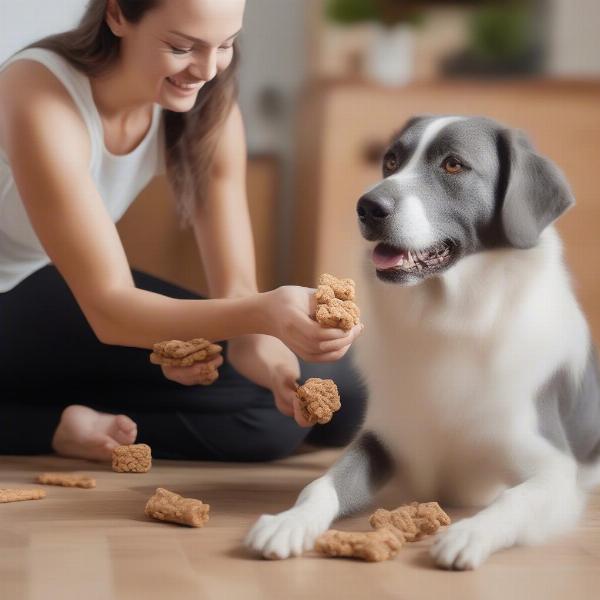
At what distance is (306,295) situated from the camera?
1.32 metres

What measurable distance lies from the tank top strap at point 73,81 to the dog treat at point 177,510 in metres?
0.58

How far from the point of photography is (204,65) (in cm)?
147

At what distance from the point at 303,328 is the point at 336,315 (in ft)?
0.16

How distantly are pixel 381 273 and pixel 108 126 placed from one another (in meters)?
0.59

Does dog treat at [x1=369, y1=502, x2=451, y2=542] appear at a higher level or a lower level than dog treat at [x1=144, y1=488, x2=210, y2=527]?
higher

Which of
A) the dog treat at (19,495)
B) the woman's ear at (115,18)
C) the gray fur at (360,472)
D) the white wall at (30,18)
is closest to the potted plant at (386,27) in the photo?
the white wall at (30,18)

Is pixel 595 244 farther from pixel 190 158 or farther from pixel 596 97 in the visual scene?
pixel 190 158

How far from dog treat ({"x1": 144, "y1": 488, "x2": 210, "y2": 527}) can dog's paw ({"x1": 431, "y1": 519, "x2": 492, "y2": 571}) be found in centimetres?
31

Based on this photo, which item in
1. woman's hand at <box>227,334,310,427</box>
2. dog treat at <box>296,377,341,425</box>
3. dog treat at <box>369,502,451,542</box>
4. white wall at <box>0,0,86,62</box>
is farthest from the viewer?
white wall at <box>0,0,86,62</box>

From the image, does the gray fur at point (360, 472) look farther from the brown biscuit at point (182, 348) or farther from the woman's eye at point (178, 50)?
the woman's eye at point (178, 50)

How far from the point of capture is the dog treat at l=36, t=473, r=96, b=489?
153cm

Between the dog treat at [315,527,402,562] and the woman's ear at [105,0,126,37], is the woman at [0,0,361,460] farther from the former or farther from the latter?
the dog treat at [315,527,402,562]

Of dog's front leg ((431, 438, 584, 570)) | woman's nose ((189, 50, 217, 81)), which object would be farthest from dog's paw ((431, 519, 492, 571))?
woman's nose ((189, 50, 217, 81))

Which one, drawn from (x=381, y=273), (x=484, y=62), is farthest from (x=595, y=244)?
(x=381, y=273)
